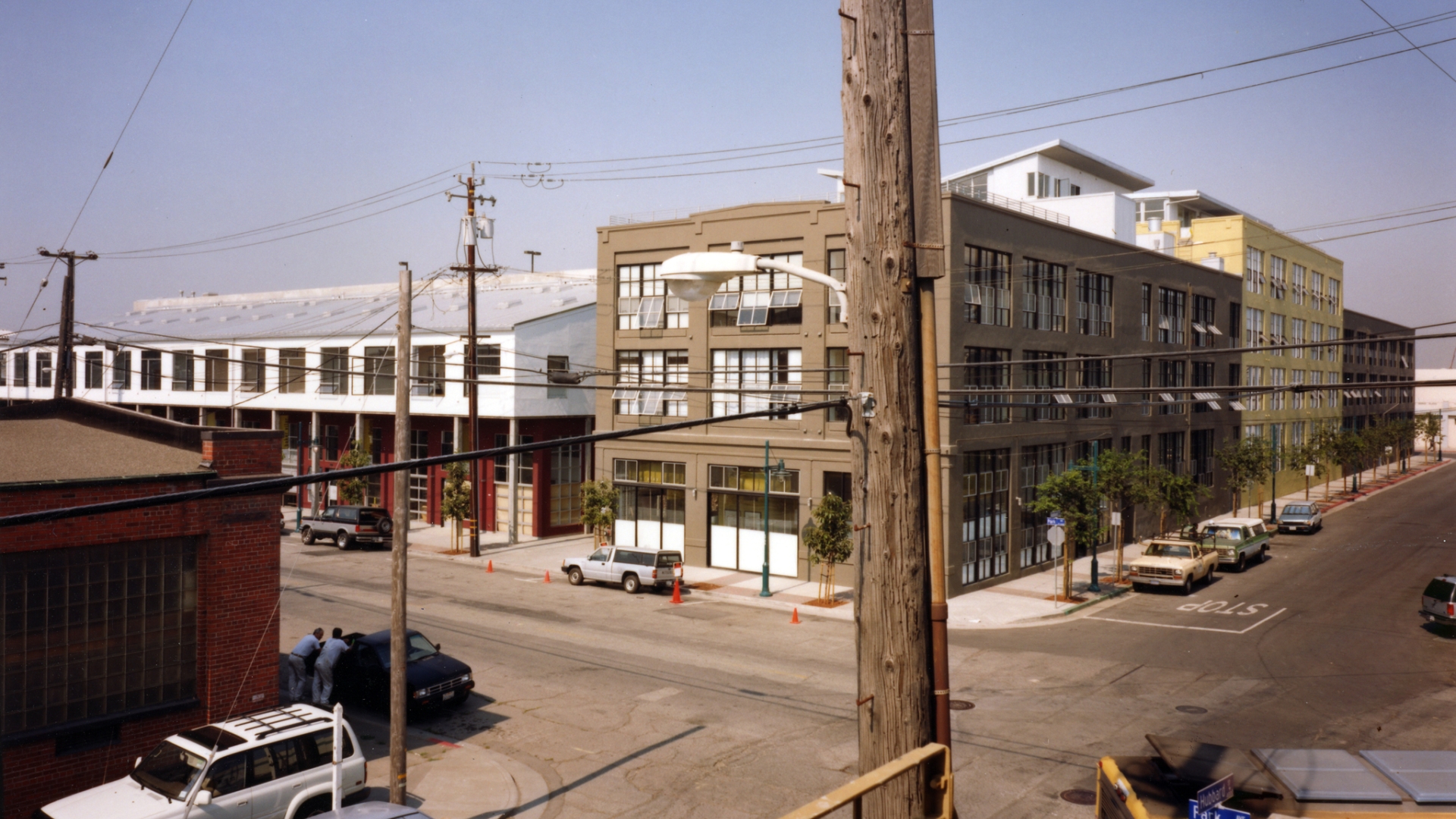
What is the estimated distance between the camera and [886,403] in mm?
5352

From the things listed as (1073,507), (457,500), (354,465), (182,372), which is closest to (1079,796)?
(1073,507)

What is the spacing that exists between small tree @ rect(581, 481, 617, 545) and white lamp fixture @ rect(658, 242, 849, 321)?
28714 millimetres

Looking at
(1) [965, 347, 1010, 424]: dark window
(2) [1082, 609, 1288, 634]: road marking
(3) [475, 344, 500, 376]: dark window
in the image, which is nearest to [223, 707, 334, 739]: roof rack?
(2) [1082, 609, 1288, 634]: road marking

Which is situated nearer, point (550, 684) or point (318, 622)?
point (550, 684)

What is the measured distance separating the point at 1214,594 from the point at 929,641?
2920 centimetres

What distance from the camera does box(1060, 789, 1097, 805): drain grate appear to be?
12883 mm

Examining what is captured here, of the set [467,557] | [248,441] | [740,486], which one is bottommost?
[467,557]

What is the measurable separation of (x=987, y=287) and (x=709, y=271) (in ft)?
87.1

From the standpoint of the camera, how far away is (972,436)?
30.9 metres

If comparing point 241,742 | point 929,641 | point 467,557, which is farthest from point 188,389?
point 929,641

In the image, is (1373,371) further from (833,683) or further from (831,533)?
(833,683)

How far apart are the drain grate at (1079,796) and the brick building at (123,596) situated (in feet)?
40.0

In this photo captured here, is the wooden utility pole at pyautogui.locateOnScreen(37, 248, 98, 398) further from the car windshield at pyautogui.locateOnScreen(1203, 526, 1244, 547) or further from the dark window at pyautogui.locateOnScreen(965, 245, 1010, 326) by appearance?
the car windshield at pyautogui.locateOnScreen(1203, 526, 1244, 547)

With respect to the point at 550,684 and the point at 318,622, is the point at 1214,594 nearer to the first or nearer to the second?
the point at 550,684
